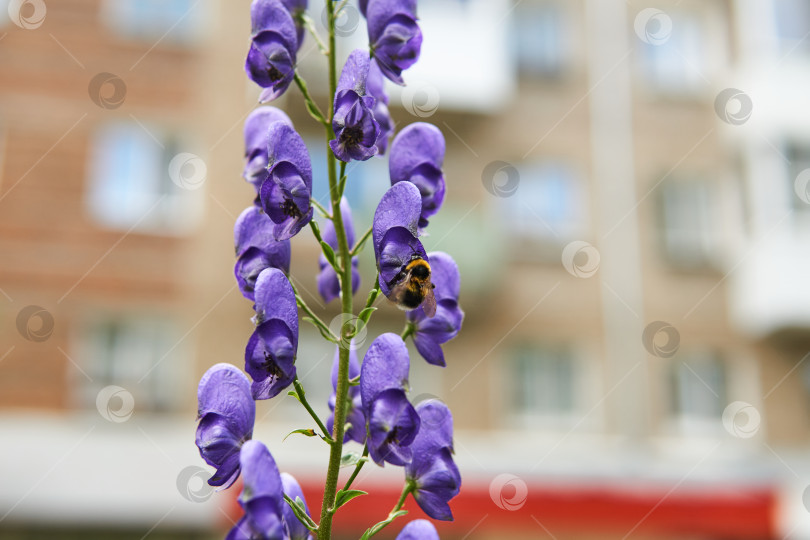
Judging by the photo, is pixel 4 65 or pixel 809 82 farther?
pixel 809 82

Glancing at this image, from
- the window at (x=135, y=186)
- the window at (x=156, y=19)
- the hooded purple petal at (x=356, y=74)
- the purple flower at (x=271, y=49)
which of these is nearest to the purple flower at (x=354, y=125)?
the hooded purple petal at (x=356, y=74)

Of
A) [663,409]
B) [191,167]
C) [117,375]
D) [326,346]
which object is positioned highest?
[191,167]

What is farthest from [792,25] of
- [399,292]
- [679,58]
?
[399,292]

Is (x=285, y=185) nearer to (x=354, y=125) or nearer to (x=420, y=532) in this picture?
(x=354, y=125)

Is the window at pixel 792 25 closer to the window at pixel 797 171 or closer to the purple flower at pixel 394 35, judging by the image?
the window at pixel 797 171

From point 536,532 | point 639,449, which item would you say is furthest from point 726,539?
point 639,449

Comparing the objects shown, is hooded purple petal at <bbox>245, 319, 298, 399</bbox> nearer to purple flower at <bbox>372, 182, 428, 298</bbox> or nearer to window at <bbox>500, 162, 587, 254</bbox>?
purple flower at <bbox>372, 182, 428, 298</bbox>

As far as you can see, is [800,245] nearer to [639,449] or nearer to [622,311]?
[622,311]
